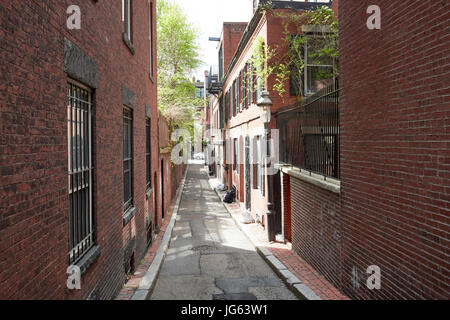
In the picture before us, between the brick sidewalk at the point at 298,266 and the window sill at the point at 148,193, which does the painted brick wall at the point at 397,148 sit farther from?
the window sill at the point at 148,193

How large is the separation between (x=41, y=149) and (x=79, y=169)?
1350mm

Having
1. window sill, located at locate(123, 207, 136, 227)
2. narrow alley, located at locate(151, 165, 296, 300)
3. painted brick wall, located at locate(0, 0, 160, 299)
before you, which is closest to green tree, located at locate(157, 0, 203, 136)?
narrow alley, located at locate(151, 165, 296, 300)

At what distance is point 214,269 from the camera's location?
328 inches

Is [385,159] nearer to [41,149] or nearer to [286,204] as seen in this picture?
[41,149]

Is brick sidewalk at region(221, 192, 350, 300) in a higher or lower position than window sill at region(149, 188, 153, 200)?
lower

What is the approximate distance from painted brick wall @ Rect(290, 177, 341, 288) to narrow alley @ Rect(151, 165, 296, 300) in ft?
2.81

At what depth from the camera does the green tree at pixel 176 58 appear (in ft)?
81.1

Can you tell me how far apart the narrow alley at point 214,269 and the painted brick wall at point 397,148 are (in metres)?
1.88

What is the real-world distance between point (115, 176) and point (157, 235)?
6.45 metres

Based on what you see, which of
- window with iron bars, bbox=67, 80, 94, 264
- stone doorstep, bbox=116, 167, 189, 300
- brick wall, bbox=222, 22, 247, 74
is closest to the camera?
window with iron bars, bbox=67, 80, 94, 264

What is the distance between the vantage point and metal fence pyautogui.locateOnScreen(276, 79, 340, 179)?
263 inches

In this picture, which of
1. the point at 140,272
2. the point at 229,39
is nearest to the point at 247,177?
the point at 140,272
